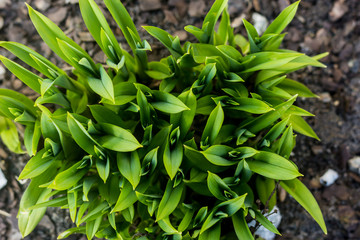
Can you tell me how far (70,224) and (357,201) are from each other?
6.52 feet

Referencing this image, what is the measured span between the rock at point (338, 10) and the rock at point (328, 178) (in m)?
1.18

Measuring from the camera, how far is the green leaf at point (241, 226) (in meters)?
1.54

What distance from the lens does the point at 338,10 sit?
2.59 meters

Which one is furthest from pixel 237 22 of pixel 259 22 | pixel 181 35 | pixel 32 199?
pixel 32 199

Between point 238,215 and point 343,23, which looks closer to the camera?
point 238,215

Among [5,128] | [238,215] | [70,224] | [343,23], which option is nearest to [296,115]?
[238,215]

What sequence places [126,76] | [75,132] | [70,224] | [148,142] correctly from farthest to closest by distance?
[70,224] → [126,76] → [148,142] → [75,132]

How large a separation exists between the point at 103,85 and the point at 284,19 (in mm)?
987

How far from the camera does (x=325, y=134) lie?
2449 millimetres

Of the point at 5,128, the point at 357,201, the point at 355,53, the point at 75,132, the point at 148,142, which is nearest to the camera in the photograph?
the point at 75,132

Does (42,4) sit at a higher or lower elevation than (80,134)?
higher

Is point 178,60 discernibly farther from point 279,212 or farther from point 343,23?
point 343,23

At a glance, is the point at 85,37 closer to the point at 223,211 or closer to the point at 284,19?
the point at 284,19

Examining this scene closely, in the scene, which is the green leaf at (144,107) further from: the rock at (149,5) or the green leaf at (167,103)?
the rock at (149,5)
